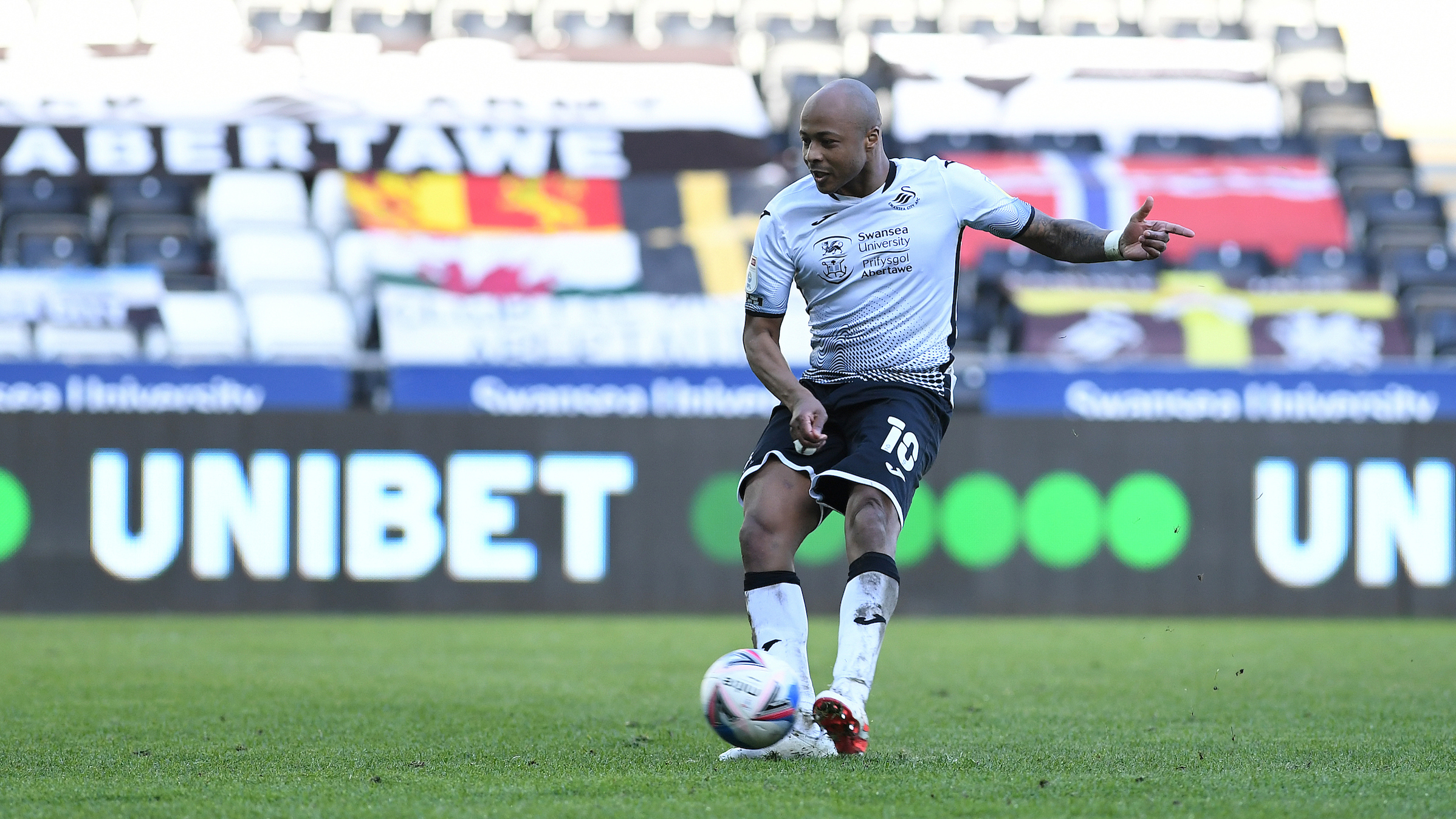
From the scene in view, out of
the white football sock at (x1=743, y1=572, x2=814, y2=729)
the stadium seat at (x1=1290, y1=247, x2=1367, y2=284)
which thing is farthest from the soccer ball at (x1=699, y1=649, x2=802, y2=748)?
the stadium seat at (x1=1290, y1=247, x2=1367, y2=284)

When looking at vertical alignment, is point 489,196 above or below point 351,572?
above

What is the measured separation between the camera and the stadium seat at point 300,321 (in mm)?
14414

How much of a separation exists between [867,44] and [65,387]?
10610 millimetres

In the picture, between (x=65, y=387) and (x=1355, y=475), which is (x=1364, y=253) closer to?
(x=1355, y=475)

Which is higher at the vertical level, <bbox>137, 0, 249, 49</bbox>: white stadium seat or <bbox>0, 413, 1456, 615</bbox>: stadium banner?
<bbox>137, 0, 249, 49</bbox>: white stadium seat

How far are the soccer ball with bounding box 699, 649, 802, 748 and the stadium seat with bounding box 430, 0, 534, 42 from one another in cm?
1508

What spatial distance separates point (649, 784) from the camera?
4.35 m

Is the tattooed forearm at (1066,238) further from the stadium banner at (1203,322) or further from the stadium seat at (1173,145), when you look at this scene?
the stadium seat at (1173,145)

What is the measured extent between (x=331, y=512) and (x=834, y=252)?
733 centimetres

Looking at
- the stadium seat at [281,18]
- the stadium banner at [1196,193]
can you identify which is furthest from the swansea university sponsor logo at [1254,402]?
the stadium seat at [281,18]

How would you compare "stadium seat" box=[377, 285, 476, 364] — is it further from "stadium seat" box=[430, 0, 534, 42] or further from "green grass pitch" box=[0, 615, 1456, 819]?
"stadium seat" box=[430, 0, 534, 42]

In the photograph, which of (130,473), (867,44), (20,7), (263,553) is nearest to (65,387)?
(130,473)

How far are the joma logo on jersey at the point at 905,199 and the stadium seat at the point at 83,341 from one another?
1003 cm

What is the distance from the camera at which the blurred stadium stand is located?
14.7m
